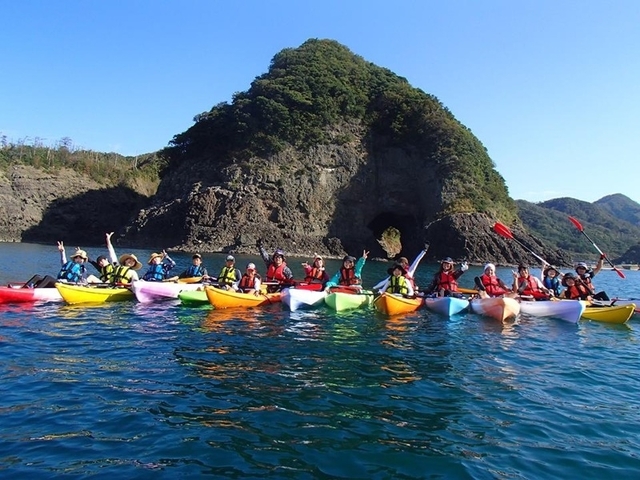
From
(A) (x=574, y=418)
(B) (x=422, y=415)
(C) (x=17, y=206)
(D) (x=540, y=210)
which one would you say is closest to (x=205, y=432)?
(B) (x=422, y=415)

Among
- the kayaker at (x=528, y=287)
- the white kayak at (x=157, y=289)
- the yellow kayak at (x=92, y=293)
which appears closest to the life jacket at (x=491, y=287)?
the kayaker at (x=528, y=287)

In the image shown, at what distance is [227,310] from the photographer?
14594 millimetres

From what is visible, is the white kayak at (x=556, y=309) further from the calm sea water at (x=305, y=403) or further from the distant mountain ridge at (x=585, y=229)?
the distant mountain ridge at (x=585, y=229)

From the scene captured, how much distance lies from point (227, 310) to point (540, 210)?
158582mm

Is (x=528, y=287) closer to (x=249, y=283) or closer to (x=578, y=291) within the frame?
(x=578, y=291)

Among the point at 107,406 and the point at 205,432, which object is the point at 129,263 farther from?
the point at 205,432

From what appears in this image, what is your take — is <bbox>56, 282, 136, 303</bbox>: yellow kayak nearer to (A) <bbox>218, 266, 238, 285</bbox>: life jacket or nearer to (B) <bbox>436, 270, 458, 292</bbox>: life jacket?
(A) <bbox>218, 266, 238, 285</bbox>: life jacket

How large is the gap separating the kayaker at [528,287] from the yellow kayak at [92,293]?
39.6 feet

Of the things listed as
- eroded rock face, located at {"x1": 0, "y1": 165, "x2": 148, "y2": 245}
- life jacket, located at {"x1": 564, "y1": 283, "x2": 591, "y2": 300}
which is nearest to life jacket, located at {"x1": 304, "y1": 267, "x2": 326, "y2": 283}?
life jacket, located at {"x1": 564, "y1": 283, "x2": 591, "y2": 300}

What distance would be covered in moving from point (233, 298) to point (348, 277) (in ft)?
13.6

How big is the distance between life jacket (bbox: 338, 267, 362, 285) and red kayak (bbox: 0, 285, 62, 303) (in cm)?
855

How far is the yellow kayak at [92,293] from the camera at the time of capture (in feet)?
46.3

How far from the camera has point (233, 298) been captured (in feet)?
48.9

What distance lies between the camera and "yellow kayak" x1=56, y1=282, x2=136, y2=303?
14117mm
